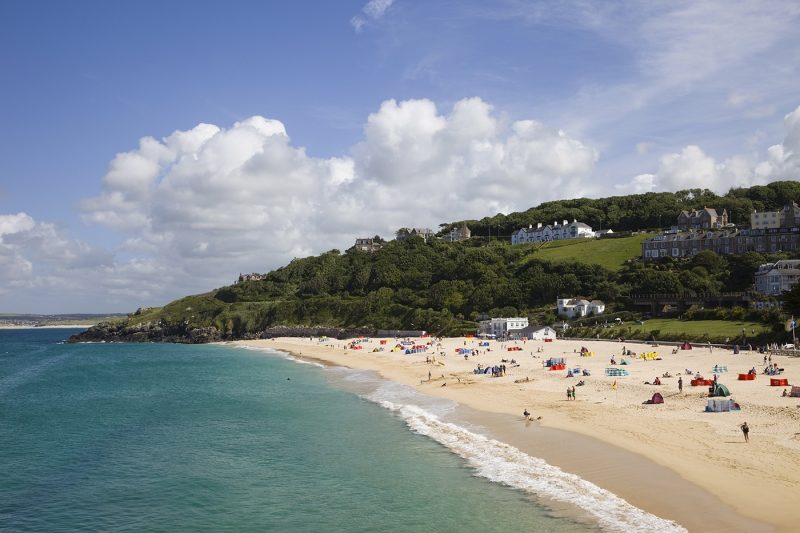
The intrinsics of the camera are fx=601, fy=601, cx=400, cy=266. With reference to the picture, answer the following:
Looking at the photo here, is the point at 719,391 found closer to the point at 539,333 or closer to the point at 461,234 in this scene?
the point at 539,333

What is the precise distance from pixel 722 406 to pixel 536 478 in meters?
Result: 13.9

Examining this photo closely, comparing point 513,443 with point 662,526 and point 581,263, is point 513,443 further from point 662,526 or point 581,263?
point 581,263

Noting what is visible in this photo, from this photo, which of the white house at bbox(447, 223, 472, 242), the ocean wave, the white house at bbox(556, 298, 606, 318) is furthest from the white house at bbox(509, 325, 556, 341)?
the white house at bbox(447, 223, 472, 242)

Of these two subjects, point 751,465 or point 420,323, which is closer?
point 751,465

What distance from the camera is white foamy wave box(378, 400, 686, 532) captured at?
17953 millimetres

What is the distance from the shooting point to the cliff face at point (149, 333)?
Answer: 465ft

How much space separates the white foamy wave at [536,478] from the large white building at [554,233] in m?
128

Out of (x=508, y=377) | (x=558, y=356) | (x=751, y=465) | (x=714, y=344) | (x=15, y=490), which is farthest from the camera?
(x=558, y=356)

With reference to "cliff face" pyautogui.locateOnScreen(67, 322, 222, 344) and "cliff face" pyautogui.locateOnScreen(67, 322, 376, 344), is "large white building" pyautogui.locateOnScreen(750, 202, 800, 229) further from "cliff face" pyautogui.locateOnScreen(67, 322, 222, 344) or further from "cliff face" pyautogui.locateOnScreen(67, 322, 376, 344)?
"cliff face" pyautogui.locateOnScreen(67, 322, 222, 344)

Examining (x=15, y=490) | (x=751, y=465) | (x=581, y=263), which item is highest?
(x=581, y=263)

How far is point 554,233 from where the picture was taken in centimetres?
15712

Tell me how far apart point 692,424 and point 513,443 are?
8.63m

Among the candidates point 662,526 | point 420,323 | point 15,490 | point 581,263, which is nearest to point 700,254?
point 581,263

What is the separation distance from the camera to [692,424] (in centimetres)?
2884
